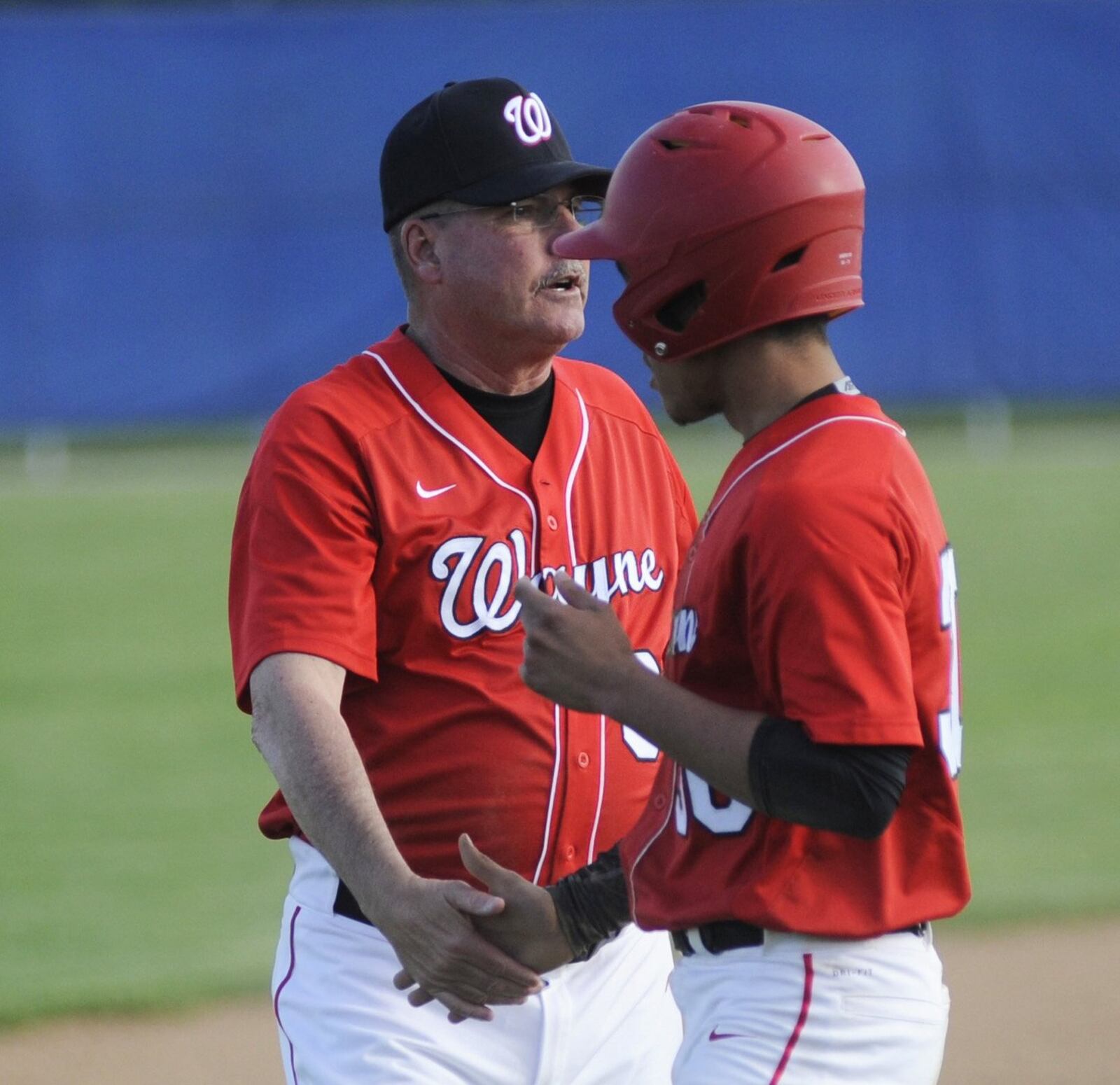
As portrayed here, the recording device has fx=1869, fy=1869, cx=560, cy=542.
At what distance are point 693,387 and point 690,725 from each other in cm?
49

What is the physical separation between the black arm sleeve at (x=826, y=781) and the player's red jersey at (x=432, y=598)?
37.8 inches

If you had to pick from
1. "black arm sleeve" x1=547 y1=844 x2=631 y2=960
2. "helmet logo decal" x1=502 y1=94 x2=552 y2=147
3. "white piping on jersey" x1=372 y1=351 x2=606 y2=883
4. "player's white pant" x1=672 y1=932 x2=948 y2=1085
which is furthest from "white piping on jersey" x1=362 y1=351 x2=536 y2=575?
"player's white pant" x1=672 y1=932 x2=948 y2=1085

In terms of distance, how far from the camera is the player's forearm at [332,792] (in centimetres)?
283

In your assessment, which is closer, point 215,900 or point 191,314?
point 215,900

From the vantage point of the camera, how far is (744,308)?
2.46m

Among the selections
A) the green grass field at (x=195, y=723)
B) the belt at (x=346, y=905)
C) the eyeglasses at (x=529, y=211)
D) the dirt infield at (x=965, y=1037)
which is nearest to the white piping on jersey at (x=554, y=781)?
the belt at (x=346, y=905)

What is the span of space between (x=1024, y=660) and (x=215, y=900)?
459 centimetres

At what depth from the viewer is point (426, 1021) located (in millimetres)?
3111

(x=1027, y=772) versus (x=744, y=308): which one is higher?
(x=744, y=308)

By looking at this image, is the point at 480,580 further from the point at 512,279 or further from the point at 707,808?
the point at 707,808

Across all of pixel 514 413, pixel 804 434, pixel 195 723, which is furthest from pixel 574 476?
pixel 195 723

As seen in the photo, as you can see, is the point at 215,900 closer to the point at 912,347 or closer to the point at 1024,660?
the point at 1024,660

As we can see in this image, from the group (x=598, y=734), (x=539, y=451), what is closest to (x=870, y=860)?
(x=598, y=734)

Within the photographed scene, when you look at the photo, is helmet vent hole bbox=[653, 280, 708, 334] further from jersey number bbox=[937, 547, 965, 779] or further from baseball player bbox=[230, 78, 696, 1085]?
baseball player bbox=[230, 78, 696, 1085]
